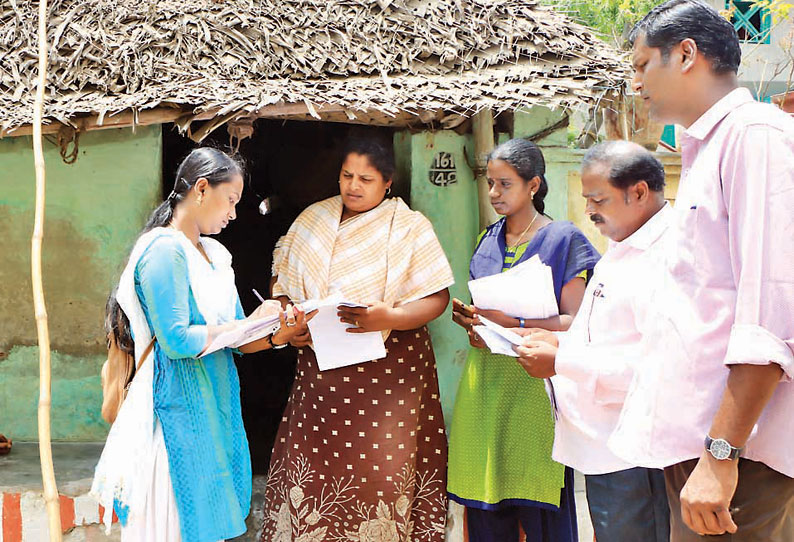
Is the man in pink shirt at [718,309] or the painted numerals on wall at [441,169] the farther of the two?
the painted numerals on wall at [441,169]

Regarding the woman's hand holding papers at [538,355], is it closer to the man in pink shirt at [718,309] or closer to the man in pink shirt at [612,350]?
the man in pink shirt at [612,350]

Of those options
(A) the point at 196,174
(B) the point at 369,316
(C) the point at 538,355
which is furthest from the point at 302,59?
(C) the point at 538,355

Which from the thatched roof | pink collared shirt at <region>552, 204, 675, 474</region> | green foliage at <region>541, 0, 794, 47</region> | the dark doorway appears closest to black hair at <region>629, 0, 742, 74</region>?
pink collared shirt at <region>552, 204, 675, 474</region>

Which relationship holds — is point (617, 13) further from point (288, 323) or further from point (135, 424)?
point (135, 424)

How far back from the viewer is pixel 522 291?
3.39 m

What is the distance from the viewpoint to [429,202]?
183 inches

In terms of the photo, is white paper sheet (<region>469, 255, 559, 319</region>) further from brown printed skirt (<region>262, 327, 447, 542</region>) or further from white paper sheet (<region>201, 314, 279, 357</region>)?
white paper sheet (<region>201, 314, 279, 357</region>)

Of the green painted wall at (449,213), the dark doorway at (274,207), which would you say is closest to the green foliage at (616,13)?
the dark doorway at (274,207)

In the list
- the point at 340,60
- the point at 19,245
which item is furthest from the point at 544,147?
the point at 19,245

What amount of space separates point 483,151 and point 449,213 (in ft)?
1.37

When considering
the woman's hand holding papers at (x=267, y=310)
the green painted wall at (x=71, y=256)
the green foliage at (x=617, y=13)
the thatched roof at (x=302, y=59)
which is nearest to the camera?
the woman's hand holding papers at (x=267, y=310)

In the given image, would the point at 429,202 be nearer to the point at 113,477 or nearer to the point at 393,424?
the point at 393,424

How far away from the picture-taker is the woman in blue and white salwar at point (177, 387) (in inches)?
117

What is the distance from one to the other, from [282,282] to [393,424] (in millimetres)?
886
